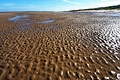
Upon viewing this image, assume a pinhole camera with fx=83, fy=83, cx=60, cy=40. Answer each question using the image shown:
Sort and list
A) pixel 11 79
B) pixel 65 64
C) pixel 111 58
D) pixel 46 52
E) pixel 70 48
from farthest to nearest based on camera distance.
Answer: pixel 70 48, pixel 46 52, pixel 111 58, pixel 65 64, pixel 11 79

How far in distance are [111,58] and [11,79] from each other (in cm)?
725

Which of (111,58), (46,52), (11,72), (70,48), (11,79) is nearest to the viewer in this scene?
(11,79)

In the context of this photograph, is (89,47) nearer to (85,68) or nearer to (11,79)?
(85,68)

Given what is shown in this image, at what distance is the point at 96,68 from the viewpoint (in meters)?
5.67

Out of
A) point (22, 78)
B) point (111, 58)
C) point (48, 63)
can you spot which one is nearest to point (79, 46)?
point (111, 58)

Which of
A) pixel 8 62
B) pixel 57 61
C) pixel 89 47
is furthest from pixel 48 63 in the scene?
pixel 89 47

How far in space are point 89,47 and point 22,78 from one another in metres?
6.42

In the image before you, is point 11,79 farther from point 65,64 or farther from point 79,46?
point 79,46

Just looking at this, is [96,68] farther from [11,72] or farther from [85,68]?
[11,72]

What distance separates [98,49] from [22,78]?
679 centimetres

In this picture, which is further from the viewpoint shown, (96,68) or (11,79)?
(96,68)

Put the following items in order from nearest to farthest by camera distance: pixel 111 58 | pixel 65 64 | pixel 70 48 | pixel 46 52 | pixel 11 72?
pixel 11 72, pixel 65 64, pixel 111 58, pixel 46 52, pixel 70 48

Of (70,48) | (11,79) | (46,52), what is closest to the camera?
(11,79)

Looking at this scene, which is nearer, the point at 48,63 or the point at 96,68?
the point at 96,68
